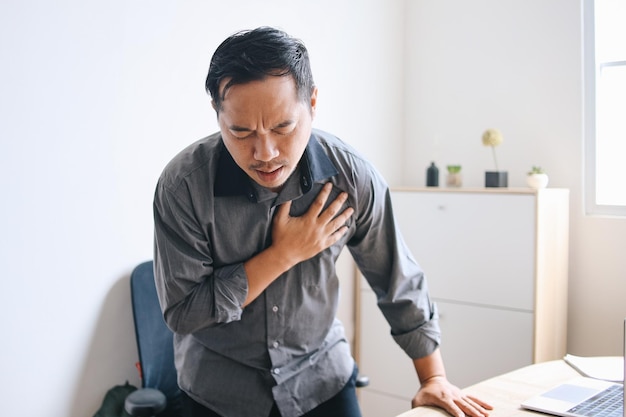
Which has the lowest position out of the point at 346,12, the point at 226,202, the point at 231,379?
the point at 231,379

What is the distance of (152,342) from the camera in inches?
86.4

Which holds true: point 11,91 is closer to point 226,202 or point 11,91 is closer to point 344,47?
point 226,202

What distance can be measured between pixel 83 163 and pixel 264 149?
1081 mm

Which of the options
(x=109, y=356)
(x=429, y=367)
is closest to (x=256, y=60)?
(x=429, y=367)

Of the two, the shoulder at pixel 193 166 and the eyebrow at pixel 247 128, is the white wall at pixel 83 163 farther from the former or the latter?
the eyebrow at pixel 247 128

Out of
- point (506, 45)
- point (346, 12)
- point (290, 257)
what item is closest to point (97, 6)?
point (290, 257)

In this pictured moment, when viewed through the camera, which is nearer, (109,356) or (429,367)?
(429,367)

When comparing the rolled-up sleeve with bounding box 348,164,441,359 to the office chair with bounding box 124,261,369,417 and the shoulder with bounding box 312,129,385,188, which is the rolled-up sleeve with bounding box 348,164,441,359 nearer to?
the shoulder with bounding box 312,129,385,188

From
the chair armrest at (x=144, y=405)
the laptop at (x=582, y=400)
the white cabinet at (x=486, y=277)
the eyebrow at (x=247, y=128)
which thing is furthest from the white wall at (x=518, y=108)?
the eyebrow at (x=247, y=128)

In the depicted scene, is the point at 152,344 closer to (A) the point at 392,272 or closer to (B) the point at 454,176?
(A) the point at 392,272

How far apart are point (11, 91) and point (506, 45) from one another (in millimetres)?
2341

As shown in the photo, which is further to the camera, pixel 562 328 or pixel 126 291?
pixel 562 328

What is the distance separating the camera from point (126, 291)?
228 cm

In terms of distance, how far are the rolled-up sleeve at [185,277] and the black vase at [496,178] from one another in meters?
1.90
